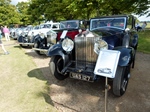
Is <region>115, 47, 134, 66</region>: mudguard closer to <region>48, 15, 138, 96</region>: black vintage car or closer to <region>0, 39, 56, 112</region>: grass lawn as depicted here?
<region>48, 15, 138, 96</region>: black vintage car

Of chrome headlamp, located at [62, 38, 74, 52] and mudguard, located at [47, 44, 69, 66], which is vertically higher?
chrome headlamp, located at [62, 38, 74, 52]

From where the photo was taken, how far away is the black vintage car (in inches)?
118

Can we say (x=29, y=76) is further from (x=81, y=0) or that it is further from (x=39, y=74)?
(x=81, y=0)

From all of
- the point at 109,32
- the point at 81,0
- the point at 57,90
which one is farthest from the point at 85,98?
the point at 81,0

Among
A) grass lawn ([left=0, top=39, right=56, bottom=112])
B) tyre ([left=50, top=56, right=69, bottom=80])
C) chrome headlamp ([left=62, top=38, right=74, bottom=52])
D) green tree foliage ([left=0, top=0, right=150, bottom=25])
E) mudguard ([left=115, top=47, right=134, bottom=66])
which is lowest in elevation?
grass lawn ([left=0, top=39, right=56, bottom=112])

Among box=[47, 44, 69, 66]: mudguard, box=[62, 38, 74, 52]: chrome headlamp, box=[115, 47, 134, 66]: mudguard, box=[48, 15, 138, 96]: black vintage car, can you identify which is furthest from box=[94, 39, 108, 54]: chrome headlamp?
box=[47, 44, 69, 66]: mudguard

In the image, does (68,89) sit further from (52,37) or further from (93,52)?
(52,37)

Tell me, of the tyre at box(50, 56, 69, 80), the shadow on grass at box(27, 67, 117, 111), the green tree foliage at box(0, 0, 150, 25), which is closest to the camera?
the shadow on grass at box(27, 67, 117, 111)

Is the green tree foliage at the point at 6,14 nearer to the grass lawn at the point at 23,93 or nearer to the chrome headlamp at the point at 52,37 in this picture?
the chrome headlamp at the point at 52,37

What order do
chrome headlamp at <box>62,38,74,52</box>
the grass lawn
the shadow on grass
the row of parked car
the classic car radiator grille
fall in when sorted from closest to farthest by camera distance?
the grass lawn
the row of parked car
the shadow on grass
the classic car radiator grille
chrome headlamp at <box>62,38,74,52</box>

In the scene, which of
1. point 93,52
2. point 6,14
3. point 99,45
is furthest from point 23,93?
point 6,14

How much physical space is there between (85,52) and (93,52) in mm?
213

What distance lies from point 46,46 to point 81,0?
955cm

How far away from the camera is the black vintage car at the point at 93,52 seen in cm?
300
